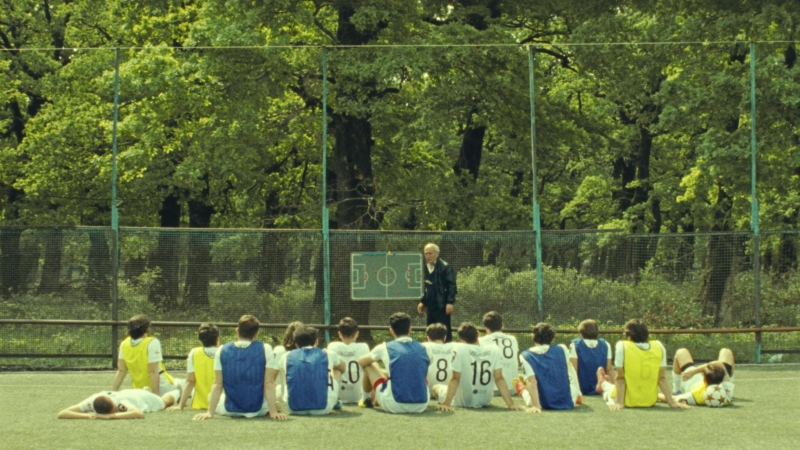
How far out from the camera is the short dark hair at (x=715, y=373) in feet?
41.0

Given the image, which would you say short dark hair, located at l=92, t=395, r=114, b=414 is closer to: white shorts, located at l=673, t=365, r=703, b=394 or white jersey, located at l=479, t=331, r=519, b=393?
white jersey, located at l=479, t=331, r=519, b=393

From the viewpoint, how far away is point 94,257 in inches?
699

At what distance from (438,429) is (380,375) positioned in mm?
1711

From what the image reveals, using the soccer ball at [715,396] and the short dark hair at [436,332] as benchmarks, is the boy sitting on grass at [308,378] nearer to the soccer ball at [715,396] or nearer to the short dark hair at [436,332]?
the short dark hair at [436,332]

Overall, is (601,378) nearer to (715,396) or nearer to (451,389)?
(715,396)

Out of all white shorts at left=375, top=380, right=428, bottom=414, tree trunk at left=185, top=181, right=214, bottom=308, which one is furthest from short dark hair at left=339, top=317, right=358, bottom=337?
tree trunk at left=185, top=181, right=214, bottom=308

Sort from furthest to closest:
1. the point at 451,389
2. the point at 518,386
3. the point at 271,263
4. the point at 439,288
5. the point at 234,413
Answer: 1. the point at 271,263
2. the point at 439,288
3. the point at 518,386
4. the point at 451,389
5. the point at 234,413

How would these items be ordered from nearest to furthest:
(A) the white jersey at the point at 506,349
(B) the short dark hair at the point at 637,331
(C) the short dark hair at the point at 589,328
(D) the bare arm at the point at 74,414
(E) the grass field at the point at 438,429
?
(E) the grass field at the point at 438,429 → (D) the bare arm at the point at 74,414 → (B) the short dark hair at the point at 637,331 → (A) the white jersey at the point at 506,349 → (C) the short dark hair at the point at 589,328

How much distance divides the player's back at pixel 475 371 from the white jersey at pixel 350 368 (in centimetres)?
110

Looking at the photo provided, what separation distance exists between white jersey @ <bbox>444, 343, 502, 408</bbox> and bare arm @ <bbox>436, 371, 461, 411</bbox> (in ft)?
0.23

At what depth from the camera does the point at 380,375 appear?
1238cm

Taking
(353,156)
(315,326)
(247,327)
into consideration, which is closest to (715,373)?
(247,327)

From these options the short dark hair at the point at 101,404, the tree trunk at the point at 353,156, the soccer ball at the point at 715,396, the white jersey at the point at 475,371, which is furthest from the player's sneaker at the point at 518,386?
the tree trunk at the point at 353,156

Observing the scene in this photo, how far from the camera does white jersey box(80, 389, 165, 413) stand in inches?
458
